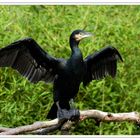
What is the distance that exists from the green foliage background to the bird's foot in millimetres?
473

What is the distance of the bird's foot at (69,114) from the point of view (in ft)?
19.8

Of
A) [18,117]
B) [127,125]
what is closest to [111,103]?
[127,125]

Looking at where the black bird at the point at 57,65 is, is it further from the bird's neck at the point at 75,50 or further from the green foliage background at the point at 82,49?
the green foliage background at the point at 82,49

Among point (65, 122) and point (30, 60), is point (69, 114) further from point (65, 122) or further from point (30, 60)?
point (30, 60)

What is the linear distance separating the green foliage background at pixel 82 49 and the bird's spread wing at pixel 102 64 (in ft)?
1.33

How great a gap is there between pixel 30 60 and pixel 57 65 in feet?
0.63

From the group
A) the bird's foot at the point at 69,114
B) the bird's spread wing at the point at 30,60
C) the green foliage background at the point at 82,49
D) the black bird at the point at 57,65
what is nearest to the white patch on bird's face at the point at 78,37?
the black bird at the point at 57,65

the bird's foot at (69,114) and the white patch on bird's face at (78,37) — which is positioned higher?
the white patch on bird's face at (78,37)

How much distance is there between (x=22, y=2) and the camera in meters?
7.32

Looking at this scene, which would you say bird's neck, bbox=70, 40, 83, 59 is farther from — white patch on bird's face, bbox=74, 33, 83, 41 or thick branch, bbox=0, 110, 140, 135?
thick branch, bbox=0, 110, 140, 135

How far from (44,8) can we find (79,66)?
156 cm

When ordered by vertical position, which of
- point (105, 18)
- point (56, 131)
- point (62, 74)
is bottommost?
point (56, 131)

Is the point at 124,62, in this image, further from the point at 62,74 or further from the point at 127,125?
the point at 62,74

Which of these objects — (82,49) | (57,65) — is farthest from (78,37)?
(82,49)
